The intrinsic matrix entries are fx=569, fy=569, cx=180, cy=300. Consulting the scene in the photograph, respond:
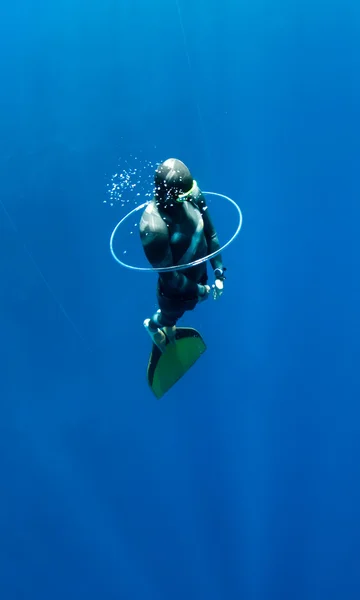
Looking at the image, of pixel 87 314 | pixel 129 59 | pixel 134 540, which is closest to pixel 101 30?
pixel 129 59

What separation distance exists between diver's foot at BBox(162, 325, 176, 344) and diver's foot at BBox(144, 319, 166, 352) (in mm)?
21

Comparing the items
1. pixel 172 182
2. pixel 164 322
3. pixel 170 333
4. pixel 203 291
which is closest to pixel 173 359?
pixel 170 333

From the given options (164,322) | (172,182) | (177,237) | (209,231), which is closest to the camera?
(172,182)

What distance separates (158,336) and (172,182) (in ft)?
3.62

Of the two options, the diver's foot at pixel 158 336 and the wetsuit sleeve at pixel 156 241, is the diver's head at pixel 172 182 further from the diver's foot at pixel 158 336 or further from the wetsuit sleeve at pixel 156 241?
the diver's foot at pixel 158 336

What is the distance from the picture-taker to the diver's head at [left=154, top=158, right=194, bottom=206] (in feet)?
7.66

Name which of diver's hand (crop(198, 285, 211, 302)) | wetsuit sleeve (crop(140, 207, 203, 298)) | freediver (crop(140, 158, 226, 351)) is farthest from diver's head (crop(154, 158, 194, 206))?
diver's hand (crop(198, 285, 211, 302))

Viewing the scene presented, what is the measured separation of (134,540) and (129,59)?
364cm

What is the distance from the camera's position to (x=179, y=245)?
254cm

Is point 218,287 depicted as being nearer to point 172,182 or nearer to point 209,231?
point 209,231

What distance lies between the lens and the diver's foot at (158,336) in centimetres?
315

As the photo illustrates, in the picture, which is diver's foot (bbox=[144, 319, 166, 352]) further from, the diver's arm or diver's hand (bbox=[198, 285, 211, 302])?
the diver's arm

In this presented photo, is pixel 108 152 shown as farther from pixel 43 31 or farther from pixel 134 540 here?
pixel 134 540

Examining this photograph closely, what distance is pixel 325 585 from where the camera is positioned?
5.12m
